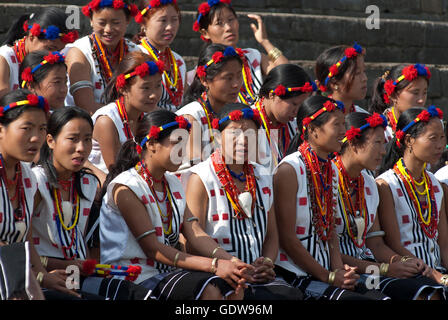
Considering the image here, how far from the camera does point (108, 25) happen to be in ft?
20.1

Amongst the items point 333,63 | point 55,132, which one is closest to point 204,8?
point 333,63

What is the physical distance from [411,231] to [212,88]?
65.4 inches

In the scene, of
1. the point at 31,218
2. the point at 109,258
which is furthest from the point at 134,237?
the point at 31,218

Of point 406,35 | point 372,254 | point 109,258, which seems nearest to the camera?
point 109,258

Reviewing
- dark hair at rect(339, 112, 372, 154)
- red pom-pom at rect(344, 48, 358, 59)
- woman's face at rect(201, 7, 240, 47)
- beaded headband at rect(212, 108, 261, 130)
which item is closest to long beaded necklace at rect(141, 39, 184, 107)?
woman's face at rect(201, 7, 240, 47)

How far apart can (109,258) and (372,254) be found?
1.83m

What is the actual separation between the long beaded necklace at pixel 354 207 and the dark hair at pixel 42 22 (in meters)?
2.20

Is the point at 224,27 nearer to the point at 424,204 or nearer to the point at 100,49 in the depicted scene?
the point at 100,49

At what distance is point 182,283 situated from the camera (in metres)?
4.41

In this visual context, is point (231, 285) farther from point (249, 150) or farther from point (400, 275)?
point (400, 275)

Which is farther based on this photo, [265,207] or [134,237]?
[265,207]

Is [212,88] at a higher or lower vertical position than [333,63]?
lower

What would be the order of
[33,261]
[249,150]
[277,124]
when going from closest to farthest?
[33,261], [249,150], [277,124]

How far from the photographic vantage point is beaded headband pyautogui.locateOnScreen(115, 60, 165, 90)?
5.43 metres
